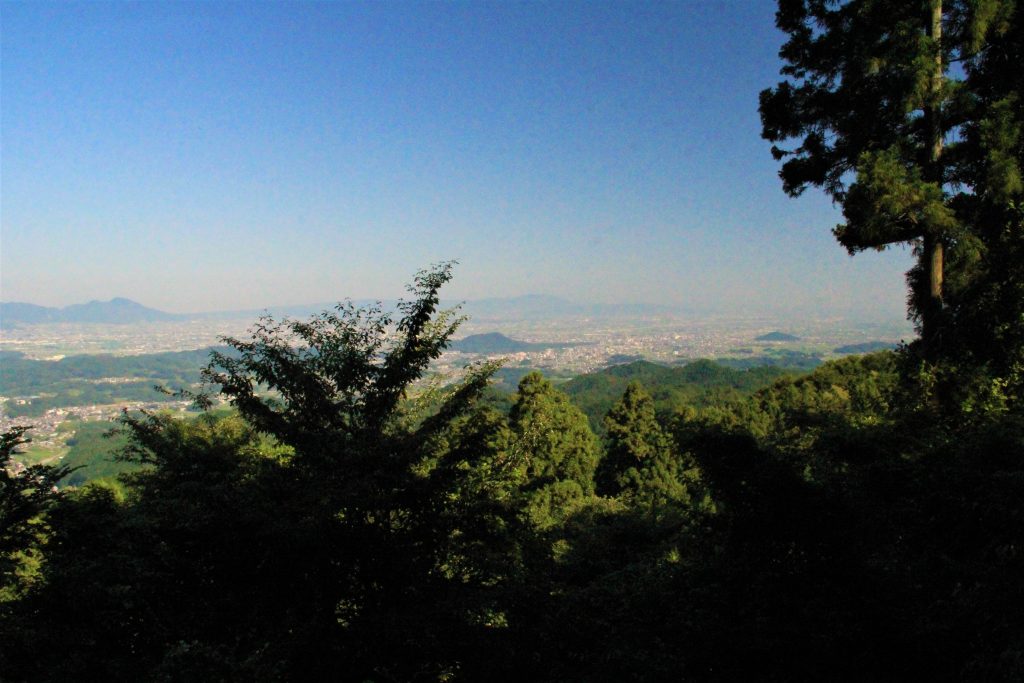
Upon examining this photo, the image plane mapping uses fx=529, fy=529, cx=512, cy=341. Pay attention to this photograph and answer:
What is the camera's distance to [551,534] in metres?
7.00

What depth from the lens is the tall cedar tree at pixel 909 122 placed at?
6.99 m

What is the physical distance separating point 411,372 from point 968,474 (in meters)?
5.21

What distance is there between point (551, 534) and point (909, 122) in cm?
786

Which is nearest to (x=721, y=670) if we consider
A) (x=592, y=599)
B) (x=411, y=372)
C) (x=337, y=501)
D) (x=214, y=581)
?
(x=592, y=599)

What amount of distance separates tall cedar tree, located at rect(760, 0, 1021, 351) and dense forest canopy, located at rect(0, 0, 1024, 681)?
4 centimetres

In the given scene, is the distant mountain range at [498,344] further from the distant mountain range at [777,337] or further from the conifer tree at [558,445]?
the conifer tree at [558,445]

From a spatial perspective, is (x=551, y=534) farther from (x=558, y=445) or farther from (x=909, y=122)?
(x=558, y=445)

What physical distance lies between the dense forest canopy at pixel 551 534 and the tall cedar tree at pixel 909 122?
0.04 metres

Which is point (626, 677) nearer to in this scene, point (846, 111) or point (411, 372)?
point (411, 372)

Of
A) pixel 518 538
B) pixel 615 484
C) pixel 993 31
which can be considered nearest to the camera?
pixel 518 538

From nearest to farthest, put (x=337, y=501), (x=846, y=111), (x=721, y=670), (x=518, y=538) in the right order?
(x=721, y=670)
(x=337, y=501)
(x=518, y=538)
(x=846, y=111)

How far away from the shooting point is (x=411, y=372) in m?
6.04

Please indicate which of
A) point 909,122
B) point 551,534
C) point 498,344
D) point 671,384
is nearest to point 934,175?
point 909,122

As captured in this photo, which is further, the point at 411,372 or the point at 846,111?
the point at 846,111
